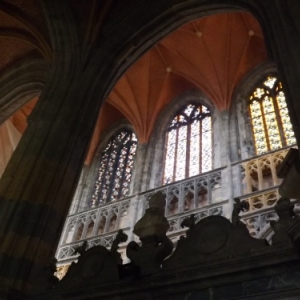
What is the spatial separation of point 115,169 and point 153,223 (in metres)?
8.81

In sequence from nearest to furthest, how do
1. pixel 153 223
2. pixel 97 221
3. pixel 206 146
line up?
pixel 153 223 → pixel 97 221 → pixel 206 146

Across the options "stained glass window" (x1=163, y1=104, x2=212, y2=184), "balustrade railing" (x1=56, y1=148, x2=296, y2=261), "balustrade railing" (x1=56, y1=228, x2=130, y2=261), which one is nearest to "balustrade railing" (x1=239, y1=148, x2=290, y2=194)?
"balustrade railing" (x1=56, y1=148, x2=296, y2=261)

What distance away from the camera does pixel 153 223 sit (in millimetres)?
3967

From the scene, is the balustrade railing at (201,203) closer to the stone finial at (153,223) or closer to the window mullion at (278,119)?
the window mullion at (278,119)

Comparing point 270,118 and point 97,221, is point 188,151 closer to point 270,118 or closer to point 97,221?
point 270,118

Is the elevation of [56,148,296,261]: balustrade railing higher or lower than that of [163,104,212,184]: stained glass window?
lower

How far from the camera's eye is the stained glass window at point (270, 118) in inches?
381

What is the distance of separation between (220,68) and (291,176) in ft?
30.7

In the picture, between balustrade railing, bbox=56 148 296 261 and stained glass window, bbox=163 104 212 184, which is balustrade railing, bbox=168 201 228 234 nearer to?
balustrade railing, bbox=56 148 296 261

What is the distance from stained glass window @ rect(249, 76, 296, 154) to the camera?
969 cm

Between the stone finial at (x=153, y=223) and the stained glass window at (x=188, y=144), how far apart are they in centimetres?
618

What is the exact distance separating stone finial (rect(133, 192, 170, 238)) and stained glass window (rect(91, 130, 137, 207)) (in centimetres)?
724

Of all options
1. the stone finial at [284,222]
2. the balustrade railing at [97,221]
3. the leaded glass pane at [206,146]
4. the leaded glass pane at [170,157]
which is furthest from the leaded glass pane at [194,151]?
the stone finial at [284,222]

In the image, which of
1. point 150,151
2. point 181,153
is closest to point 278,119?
point 181,153
